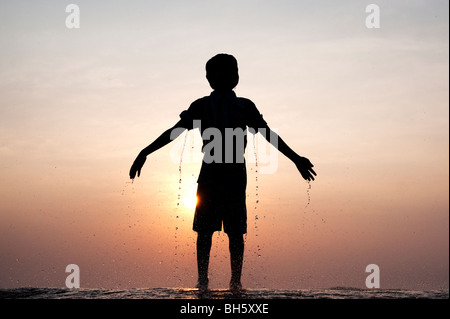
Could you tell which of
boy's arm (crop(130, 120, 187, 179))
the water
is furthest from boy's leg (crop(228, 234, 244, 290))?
boy's arm (crop(130, 120, 187, 179))

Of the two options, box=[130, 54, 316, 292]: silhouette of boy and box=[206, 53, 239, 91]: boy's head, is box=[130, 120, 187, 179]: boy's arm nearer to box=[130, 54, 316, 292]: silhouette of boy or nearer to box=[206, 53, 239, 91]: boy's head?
box=[130, 54, 316, 292]: silhouette of boy

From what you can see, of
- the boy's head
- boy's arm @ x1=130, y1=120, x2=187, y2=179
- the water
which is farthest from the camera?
boy's arm @ x1=130, y1=120, x2=187, y2=179

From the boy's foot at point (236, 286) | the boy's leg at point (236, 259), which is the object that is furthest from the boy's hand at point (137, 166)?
the boy's foot at point (236, 286)

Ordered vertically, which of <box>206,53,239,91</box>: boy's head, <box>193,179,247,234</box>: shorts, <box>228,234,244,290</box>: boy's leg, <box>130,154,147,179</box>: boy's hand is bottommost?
<box>228,234,244,290</box>: boy's leg

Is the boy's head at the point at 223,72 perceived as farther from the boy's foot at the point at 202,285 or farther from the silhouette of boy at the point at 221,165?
the boy's foot at the point at 202,285

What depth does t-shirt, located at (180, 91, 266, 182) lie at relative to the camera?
19.5ft

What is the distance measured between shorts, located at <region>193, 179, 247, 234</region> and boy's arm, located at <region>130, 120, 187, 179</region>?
701 mm

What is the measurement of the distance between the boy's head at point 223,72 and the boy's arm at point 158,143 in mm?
655

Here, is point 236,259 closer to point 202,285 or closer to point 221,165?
point 202,285

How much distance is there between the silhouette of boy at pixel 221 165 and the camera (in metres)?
5.96

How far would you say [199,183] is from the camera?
20.0 ft

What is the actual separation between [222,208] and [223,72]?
1605 mm
